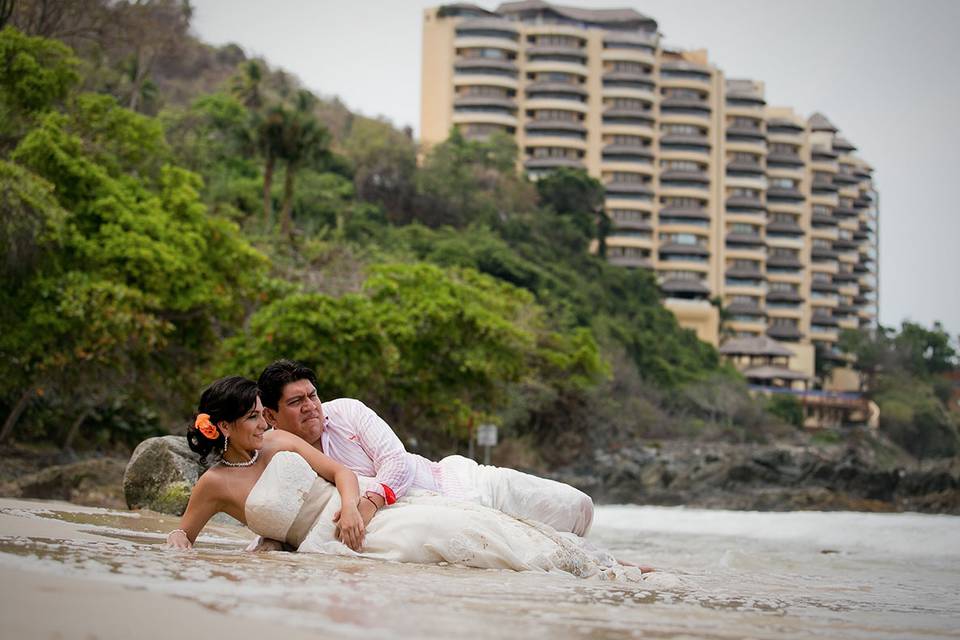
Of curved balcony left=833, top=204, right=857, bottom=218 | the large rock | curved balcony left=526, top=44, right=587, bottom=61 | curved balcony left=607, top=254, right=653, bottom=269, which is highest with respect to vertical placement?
curved balcony left=526, top=44, right=587, bottom=61

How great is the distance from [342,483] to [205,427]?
73 cm

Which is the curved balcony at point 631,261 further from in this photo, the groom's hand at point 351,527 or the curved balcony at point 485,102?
the groom's hand at point 351,527

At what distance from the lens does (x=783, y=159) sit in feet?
346

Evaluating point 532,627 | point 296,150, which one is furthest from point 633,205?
point 532,627

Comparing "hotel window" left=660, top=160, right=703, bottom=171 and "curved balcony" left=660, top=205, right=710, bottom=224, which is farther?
"hotel window" left=660, top=160, right=703, bottom=171

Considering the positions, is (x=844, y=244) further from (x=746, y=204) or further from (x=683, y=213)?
(x=683, y=213)

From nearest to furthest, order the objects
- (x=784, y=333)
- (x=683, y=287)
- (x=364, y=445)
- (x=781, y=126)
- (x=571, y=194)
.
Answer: (x=364, y=445)
(x=571, y=194)
(x=683, y=287)
(x=784, y=333)
(x=781, y=126)

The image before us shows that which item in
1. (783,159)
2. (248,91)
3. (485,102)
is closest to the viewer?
(248,91)

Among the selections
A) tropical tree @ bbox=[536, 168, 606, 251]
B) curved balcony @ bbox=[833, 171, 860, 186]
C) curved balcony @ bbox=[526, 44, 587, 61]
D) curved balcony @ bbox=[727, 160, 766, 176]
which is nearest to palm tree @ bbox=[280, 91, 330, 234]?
tropical tree @ bbox=[536, 168, 606, 251]

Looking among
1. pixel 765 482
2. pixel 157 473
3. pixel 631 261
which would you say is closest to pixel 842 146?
pixel 631 261

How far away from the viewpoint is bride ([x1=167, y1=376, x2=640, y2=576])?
5.49 meters

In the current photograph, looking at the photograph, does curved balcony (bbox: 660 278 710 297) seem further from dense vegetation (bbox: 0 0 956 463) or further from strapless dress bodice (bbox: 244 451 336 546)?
strapless dress bodice (bbox: 244 451 336 546)

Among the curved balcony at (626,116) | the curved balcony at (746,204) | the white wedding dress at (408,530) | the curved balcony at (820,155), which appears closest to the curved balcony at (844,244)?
the curved balcony at (820,155)

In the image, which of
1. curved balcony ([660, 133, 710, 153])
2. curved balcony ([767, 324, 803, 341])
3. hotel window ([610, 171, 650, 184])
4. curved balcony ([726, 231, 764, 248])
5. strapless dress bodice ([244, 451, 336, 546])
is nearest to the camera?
strapless dress bodice ([244, 451, 336, 546])
